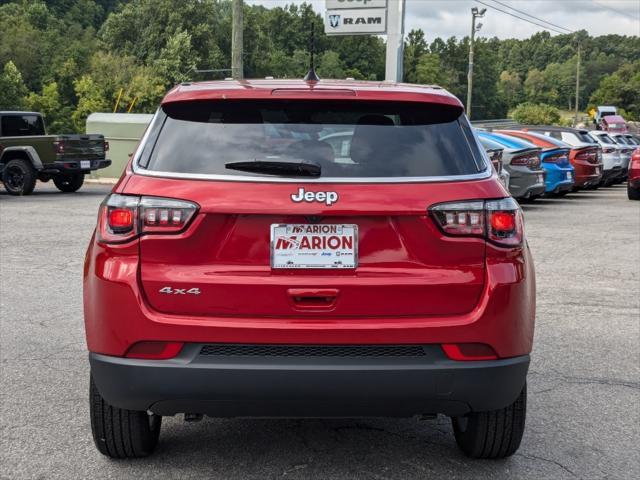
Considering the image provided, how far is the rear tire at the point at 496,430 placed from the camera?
391 cm

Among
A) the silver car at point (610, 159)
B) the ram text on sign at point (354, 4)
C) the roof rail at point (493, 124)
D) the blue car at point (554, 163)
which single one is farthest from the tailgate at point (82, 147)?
the silver car at point (610, 159)

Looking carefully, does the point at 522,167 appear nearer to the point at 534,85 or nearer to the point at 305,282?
the point at 305,282

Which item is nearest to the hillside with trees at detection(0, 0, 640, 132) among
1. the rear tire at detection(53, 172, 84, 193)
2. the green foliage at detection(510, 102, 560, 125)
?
the rear tire at detection(53, 172, 84, 193)

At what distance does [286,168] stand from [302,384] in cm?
81

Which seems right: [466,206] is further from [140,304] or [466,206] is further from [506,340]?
[140,304]

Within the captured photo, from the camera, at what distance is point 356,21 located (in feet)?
110

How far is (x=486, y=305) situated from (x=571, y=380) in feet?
7.67

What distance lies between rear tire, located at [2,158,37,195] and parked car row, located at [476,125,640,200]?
9.58m

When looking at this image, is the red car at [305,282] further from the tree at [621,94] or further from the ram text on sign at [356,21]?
the tree at [621,94]

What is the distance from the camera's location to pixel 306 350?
3.36m

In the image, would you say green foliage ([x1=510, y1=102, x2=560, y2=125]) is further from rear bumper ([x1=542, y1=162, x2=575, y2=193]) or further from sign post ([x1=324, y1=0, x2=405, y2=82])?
rear bumper ([x1=542, y1=162, x2=575, y2=193])

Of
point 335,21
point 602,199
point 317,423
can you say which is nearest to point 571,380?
point 317,423

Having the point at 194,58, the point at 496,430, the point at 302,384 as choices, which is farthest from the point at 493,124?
the point at 302,384

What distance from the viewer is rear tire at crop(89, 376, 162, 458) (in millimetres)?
3867
